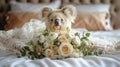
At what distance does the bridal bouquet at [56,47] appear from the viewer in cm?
150

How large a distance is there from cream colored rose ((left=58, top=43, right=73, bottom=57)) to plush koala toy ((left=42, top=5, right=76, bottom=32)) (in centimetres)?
25

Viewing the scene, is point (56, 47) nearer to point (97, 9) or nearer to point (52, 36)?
point (52, 36)

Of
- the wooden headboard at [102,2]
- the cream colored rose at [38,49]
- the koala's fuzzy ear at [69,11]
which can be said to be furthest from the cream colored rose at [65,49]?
the wooden headboard at [102,2]

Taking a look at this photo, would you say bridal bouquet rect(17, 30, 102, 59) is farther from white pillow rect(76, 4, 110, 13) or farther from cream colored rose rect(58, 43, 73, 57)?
white pillow rect(76, 4, 110, 13)

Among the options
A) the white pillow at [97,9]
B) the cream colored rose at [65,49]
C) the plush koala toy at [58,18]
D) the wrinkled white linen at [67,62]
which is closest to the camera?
the wrinkled white linen at [67,62]

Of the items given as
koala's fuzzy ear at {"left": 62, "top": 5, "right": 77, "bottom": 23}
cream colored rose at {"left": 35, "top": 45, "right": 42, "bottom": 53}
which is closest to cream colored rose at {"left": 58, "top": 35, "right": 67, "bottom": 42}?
cream colored rose at {"left": 35, "top": 45, "right": 42, "bottom": 53}

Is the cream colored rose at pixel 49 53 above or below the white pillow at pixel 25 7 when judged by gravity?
below

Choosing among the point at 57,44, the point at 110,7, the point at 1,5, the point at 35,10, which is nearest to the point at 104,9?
the point at 110,7

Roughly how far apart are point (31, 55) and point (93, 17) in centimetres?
147

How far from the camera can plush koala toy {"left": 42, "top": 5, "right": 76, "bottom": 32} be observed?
5.71 feet

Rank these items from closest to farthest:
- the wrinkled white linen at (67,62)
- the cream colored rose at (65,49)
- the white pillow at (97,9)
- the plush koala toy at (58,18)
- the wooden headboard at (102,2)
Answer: the wrinkled white linen at (67,62) → the cream colored rose at (65,49) → the plush koala toy at (58,18) → the white pillow at (97,9) → the wooden headboard at (102,2)

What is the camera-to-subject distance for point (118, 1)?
337 cm

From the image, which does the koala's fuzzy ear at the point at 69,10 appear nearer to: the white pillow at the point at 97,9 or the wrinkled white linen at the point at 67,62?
the wrinkled white linen at the point at 67,62

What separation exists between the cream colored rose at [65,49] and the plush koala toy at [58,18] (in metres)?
0.25
